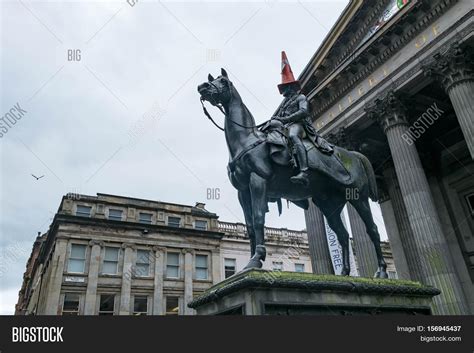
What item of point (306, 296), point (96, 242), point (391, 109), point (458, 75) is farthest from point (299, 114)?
point (96, 242)

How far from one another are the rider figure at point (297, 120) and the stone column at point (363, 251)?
40.0 feet

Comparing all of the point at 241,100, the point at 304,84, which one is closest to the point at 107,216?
the point at 304,84

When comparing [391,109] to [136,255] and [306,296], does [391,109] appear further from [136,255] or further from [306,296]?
[136,255]

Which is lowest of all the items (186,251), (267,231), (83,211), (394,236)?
(394,236)

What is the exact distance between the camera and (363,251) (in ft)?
59.4

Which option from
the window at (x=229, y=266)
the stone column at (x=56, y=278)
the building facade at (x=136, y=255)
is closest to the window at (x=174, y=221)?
the building facade at (x=136, y=255)

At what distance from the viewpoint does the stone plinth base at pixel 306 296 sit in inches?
190

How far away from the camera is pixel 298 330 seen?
448cm

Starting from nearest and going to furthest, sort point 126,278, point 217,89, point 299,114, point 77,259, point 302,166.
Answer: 1. point 302,166
2. point 217,89
3. point 299,114
4. point 77,259
5. point 126,278

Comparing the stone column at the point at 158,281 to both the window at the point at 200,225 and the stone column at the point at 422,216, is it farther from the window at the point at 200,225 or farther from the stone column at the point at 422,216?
the stone column at the point at 422,216

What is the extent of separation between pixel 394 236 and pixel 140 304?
22734mm

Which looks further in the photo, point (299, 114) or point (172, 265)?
point (172, 265)

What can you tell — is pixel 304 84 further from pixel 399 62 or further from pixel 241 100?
pixel 241 100

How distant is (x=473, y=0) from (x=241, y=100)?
14191mm
